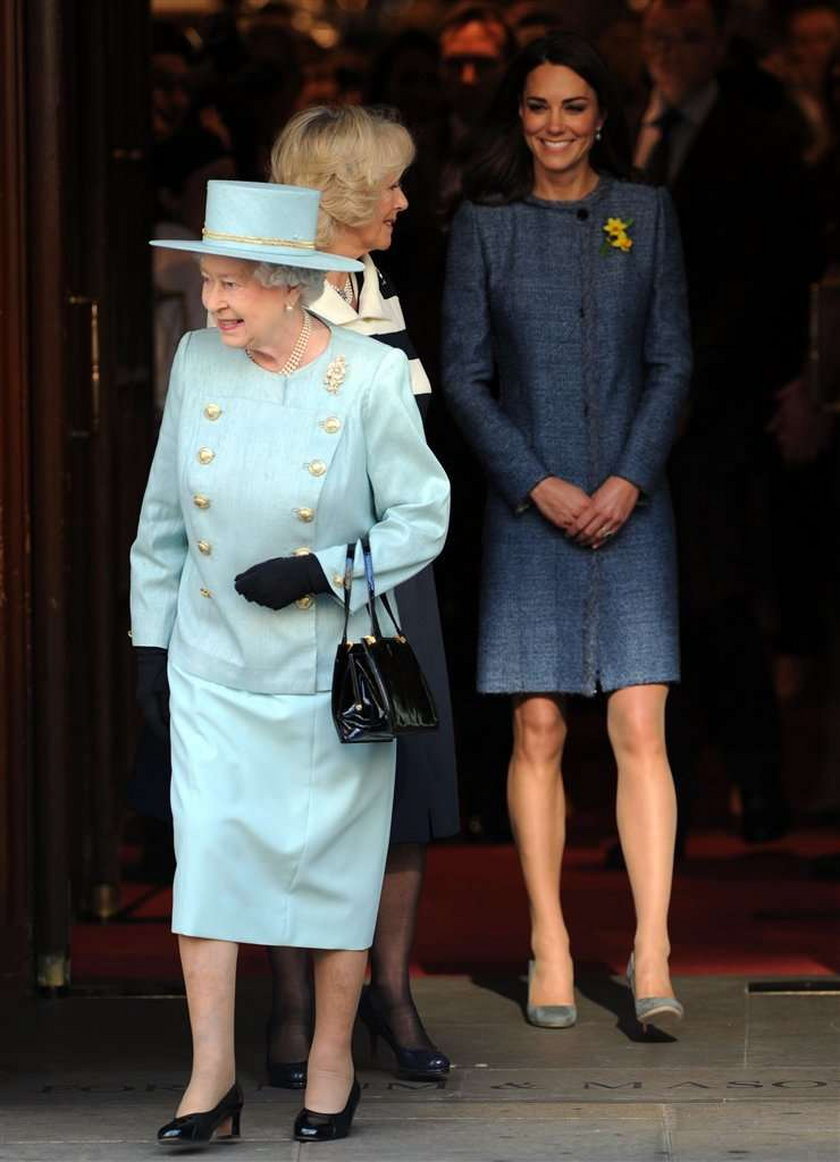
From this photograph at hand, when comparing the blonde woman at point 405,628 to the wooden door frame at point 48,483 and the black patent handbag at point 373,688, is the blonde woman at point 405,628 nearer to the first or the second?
the black patent handbag at point 373,688

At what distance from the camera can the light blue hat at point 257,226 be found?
4.68 meters

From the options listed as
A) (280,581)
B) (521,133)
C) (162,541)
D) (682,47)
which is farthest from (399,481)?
(682,47)

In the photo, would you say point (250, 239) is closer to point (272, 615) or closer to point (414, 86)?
point (272, 615)

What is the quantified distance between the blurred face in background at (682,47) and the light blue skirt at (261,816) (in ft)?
10.9

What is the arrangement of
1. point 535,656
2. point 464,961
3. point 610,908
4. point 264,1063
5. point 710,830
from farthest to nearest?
point 710,830 < point 610,908 < point 464,961 < point 535,656 < point 264,1063

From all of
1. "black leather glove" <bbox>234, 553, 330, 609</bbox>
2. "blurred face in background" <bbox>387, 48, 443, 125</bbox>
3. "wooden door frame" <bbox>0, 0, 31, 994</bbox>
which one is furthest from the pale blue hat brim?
"blurred face in background" <bbox>387, 48, 443, 125</bbox>

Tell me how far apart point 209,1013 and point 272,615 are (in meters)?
0.69

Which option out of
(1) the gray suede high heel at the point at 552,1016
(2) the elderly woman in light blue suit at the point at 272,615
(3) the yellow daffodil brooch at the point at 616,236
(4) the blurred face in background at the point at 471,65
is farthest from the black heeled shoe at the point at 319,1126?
(4) the blurred face in background at the point at 471,65

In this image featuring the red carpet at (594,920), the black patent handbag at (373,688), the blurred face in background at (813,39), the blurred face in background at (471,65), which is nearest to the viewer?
the black patent handbag at (373,688)

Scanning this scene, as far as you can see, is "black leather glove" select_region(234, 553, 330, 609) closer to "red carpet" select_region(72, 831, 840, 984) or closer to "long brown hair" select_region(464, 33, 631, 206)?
"long brown hair" select_region(464, 33, 631, 206)

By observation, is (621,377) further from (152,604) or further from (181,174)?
(181,174)

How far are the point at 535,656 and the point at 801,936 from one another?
4.11 feet

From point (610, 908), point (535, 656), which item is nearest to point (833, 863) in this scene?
point (610, 908)

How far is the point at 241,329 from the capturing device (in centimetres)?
472
